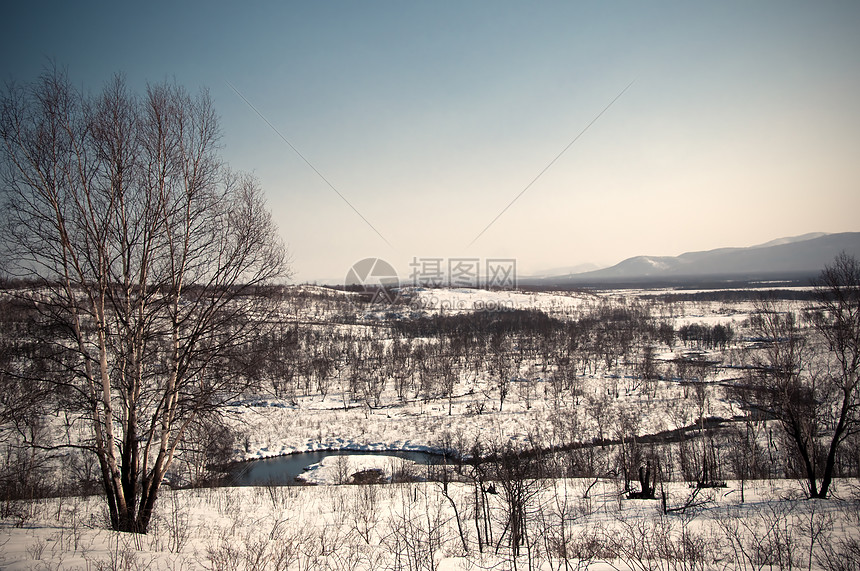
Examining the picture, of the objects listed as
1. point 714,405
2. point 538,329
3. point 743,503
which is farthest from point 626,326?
point 743,503

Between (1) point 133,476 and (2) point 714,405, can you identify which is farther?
(2) point 714,405

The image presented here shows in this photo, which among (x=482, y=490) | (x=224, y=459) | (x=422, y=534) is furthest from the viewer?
(x=224, y=459)

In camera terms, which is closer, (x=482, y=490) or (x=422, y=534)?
(x=482, y=490)

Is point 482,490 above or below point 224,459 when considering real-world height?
above

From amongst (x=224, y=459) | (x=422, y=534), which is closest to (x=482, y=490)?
(x=422, y=534)

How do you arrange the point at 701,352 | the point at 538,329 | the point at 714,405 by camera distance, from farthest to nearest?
1. the point at 538,329
2. the point at 701,352
3. the point at 714,405

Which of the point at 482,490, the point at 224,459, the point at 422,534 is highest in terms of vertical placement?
the point at 482,490

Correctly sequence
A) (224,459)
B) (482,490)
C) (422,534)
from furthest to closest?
(224,459), (422,534), (482,490)

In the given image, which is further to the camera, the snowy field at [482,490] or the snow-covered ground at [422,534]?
the snowy field at [482,490]

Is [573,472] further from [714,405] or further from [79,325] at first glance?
[714,405]

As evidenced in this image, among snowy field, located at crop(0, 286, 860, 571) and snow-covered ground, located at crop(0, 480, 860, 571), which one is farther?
snowy field, located at crop(0, 286, 860, 571)

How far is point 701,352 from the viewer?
229 feet

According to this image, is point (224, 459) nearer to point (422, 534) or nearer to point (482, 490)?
point (422, 534)

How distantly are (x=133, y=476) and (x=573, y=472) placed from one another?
2386cm
